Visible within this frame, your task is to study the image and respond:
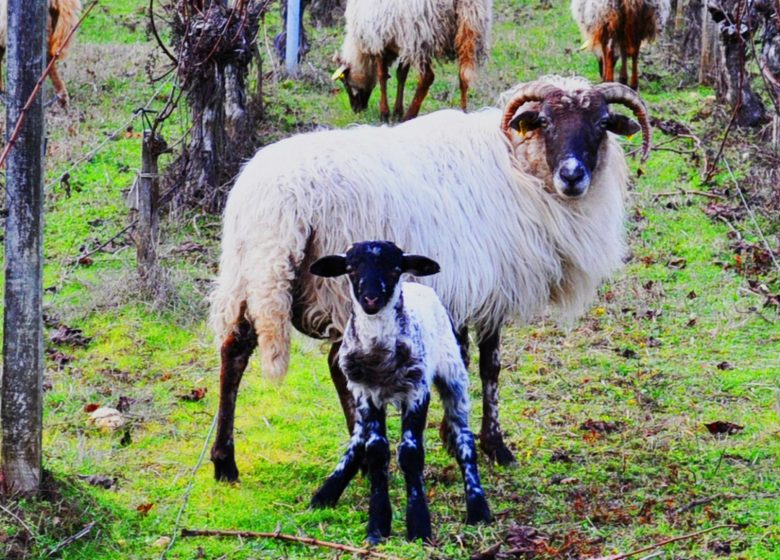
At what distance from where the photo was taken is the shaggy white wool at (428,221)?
620 cm

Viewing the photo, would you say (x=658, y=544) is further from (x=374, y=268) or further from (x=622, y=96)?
(x=622, y=96)

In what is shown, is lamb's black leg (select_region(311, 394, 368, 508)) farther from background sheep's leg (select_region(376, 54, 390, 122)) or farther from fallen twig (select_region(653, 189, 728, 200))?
background sheep's leg (select_region(376, 54, 390, 122))

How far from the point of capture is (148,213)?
360 inches

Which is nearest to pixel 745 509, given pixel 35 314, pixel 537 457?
pixel 537 457

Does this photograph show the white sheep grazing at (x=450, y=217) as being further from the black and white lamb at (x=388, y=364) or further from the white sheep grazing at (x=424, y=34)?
the white sheep grazing at (x=424, y=34)

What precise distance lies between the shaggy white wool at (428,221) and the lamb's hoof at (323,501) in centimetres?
70

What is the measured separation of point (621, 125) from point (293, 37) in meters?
8.50

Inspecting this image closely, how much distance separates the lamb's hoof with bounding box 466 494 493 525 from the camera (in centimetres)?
568

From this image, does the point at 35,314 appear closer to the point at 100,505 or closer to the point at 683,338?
the point at 100,505

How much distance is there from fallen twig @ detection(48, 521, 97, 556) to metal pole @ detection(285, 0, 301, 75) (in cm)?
1022

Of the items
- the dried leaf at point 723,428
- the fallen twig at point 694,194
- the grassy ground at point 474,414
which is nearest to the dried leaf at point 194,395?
the grassy ground at point 474,414

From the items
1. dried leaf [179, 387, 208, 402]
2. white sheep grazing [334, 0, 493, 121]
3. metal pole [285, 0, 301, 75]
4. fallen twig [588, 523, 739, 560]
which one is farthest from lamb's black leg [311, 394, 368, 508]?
metal pole [285, 0, 301, 75]

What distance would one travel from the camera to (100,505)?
18.8 ft

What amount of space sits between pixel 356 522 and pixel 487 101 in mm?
9111
